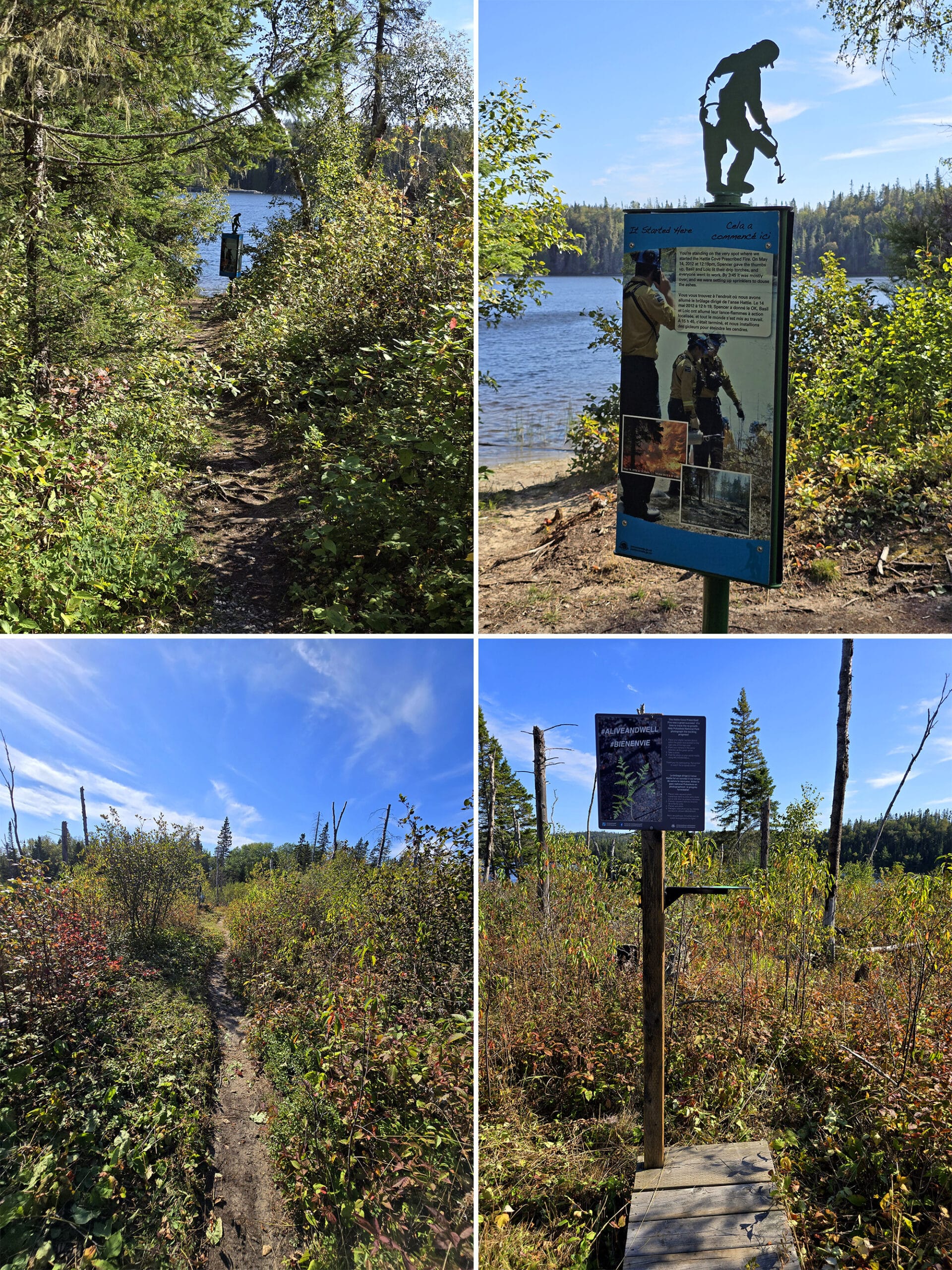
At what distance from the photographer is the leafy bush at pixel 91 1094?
9.33 ft

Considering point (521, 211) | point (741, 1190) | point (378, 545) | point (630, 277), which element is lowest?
point (741, 1190)

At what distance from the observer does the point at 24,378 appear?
6262mm

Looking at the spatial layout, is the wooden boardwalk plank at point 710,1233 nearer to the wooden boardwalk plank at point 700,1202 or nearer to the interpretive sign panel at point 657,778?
the wooden boardwalk plank at point 700,1202

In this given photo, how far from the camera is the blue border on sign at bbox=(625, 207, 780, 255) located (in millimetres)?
2594

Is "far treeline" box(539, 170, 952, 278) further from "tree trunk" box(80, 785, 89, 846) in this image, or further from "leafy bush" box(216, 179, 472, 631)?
"tree trunk" box(80, 785, 89, 846)

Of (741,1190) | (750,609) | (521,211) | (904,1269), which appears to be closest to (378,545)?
(750,609)

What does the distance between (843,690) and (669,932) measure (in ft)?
7.57

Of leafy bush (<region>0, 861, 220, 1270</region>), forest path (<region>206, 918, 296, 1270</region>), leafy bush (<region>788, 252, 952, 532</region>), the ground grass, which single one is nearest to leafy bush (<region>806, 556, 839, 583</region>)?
leafy bush (<region>788, 252, 952, 532</region>)

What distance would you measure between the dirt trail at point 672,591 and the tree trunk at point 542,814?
3.72 ft

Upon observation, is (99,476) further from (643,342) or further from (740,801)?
(740,801)

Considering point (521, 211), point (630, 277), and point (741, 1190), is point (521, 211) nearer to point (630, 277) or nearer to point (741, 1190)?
point (630, 277)

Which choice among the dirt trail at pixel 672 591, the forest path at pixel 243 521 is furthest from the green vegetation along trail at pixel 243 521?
the dirt trail at pixel 672 591

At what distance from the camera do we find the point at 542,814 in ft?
20.9

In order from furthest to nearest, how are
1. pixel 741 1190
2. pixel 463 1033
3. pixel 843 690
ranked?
pixel 843 690 → pixel 463 1033 → pixel 741 1190
